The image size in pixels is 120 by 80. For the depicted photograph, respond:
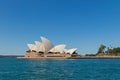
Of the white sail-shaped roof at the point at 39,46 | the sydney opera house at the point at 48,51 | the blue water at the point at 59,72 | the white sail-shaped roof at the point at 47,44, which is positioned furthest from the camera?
the sydney opera house at the point at 48,51

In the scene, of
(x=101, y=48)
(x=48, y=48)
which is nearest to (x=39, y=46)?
(x=48, y=48)

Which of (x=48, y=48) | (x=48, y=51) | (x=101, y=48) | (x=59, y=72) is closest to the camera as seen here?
(x=59, y=72)

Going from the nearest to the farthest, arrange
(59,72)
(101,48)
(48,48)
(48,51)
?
(59,72)
(48,48)
(48,51)
(101,48)

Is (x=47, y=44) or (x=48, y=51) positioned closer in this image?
(x=47, y=44)

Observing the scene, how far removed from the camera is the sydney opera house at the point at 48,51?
13707 centimetres

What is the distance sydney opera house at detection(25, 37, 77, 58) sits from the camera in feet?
450

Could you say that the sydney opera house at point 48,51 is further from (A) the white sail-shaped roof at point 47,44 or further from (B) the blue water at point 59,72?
(B) the blue water at point 59,72

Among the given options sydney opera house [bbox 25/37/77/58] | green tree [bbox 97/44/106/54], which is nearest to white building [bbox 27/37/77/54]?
sydney opera house [bbox 25/37/77/58]

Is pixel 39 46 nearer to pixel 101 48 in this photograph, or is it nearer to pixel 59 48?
pixel 59 48

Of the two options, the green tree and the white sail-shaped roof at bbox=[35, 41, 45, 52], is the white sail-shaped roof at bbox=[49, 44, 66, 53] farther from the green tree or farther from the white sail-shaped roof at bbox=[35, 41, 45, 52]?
the green tree

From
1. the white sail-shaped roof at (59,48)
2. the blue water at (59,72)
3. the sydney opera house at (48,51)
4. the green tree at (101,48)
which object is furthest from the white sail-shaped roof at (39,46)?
the blue water at (59,72)

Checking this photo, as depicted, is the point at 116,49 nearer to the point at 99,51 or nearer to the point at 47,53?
the point at 99,51

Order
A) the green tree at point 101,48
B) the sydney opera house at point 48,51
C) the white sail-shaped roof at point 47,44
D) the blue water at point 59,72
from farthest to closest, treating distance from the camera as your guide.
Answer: the green tree at point 101,48
the sydney opera house at point 48,51
the white sail-shaped roof at point 47,44
the blue water at point 59,72

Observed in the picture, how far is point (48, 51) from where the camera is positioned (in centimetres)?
14100
